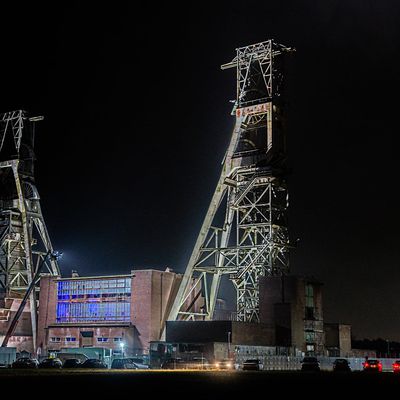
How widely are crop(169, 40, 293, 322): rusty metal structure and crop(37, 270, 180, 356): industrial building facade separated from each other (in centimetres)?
287

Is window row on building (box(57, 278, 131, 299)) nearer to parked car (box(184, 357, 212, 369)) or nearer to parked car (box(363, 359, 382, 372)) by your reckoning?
parked car (box(184, 357, 212, 369))

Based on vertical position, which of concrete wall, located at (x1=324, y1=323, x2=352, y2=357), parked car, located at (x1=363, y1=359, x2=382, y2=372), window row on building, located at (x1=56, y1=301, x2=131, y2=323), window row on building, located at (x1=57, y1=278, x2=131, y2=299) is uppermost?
window row on building, located at (x1=57, y1=278, x2=131, y2=299)

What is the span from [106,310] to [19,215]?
19578mm

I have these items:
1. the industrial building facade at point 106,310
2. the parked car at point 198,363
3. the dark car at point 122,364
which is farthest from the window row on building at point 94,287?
the dark car at point 122,364

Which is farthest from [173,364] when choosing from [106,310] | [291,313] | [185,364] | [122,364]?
[106,310]

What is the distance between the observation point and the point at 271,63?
248ft

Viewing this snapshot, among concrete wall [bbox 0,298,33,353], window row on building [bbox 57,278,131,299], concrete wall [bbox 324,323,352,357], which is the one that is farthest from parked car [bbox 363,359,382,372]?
concrete wall [bbox 0,298,33,353]

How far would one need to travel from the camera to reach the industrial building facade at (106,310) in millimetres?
78000

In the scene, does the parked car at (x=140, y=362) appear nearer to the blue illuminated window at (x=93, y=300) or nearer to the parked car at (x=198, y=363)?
the parked car at (x=198, y=363)

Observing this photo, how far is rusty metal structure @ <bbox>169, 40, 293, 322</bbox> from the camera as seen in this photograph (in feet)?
238

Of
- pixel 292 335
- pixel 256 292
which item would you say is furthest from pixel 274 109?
pixel 292 335

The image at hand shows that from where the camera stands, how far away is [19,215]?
92250mm

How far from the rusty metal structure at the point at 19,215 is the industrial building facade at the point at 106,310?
3.68 metres

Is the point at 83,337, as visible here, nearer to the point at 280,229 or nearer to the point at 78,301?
the point at 78,301
